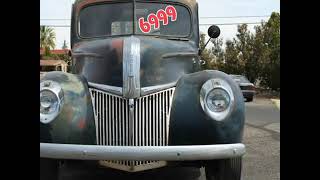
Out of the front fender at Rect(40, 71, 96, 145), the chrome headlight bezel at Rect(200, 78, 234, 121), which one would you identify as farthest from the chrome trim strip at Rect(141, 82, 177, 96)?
the front fender at Rect(40, 71, 96, 145)

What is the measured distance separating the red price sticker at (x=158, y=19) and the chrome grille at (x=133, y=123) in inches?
47.3

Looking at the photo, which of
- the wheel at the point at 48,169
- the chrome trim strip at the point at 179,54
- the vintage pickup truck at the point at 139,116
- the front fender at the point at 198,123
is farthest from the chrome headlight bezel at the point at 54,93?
the chrome trim strip at the point at 179,54

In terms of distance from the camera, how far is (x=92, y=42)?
5.05 metres

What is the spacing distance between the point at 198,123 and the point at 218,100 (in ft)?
0.87

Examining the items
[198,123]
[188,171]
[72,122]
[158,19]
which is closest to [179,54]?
[158,19]

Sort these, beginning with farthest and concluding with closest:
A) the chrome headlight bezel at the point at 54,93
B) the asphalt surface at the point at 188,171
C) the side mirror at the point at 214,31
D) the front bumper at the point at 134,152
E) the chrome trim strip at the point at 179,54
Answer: the side mirror at the point at 214,31 < the asphalt surface at the point at 188,171 < the chrome trim strip at the point at 179,54 < the chrome headlight bezel at the point at 54,93 < the front bumper at the point at 134,152

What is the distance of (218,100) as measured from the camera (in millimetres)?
3996

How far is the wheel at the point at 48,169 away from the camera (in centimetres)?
422

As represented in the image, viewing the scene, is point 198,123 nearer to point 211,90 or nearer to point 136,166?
point 211,90

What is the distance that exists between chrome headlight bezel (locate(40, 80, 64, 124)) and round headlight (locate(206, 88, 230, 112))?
4.26ft

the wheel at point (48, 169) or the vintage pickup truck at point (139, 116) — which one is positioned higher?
the vintage pickup truck at point (139, 116)

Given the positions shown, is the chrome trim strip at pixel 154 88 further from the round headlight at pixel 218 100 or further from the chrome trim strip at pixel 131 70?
the round headlight at pixel 218 100
